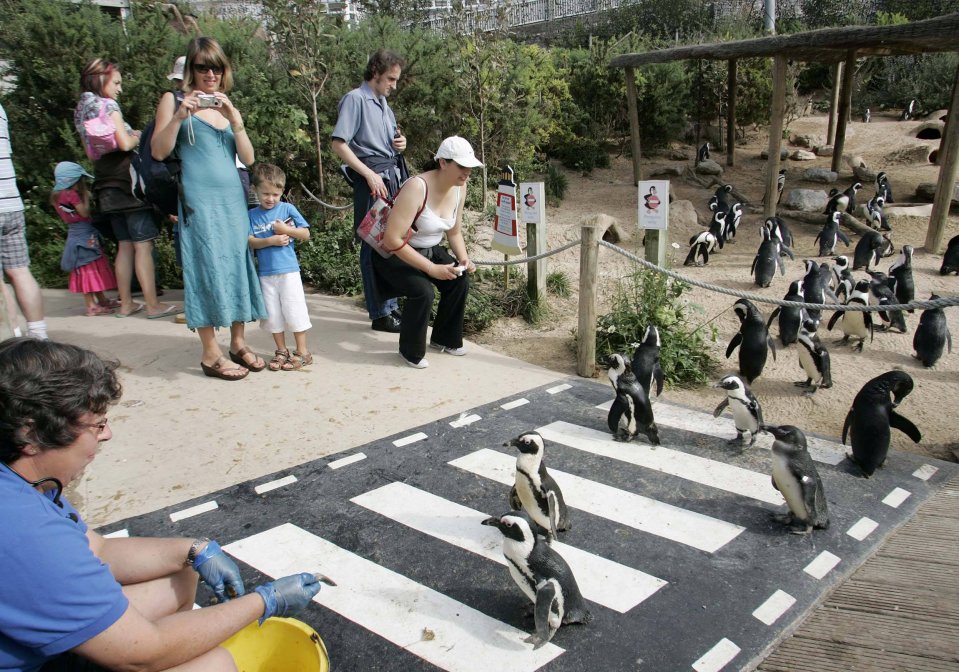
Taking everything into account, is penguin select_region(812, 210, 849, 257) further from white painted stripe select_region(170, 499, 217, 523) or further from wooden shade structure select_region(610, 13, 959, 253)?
white painted stripe select_region(170, 499, 217, 523)

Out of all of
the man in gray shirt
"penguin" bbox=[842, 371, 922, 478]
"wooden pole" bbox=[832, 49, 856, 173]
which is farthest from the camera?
"wooden pole" bbox=[832, 49, 856, 173]

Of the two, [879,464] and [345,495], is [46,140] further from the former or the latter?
[879,464]

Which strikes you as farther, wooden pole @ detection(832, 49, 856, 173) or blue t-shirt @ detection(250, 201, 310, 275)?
wooden pole @ detection(832, 49, 856, 173)

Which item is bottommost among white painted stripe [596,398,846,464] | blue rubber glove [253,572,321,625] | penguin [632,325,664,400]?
white painted stripe [596,398,846,464]

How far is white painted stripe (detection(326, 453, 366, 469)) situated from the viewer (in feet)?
11.8

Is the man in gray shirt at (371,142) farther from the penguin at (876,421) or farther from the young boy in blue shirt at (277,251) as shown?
the penguin at (876,421)

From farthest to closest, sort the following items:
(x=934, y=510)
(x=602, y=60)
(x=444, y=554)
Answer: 1. (x=602, y=60)
2. (x=934, y=510)
3. (x=444, y=554)

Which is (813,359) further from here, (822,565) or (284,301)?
(284,301)

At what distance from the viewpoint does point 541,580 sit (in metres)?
2.31

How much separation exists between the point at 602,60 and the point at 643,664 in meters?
13.5

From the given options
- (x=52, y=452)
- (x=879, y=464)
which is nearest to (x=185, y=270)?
(x=52, y=452)

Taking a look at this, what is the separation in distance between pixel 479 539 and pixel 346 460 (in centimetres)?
100

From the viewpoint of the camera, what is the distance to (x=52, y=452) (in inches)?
64.1

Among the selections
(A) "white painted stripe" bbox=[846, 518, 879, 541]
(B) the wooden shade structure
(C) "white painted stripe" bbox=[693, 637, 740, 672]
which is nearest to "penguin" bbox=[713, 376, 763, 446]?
(A) "white painted stripe" bbox=[846, 518, 879, 541]
